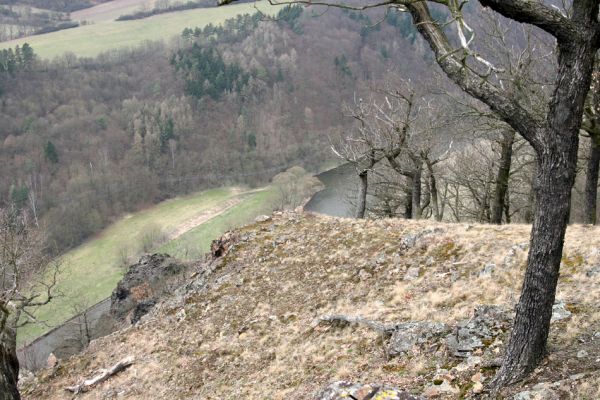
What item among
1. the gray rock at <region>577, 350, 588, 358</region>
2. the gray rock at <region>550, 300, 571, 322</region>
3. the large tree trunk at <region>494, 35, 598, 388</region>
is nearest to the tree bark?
the large tree trunk at <region>494, 35, 598, 388</region>

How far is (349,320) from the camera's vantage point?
11055 mm

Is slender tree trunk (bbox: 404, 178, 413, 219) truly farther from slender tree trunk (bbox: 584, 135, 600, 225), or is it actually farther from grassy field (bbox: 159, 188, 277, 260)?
grassy field (bbox: 159, 188, 277, 260)

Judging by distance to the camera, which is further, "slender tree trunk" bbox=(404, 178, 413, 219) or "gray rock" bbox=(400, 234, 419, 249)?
"slender tree trunk" bbox=(404, 178, 413, 219)

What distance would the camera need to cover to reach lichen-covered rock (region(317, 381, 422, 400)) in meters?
6.57

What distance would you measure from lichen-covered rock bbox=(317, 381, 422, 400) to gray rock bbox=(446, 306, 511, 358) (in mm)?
1572

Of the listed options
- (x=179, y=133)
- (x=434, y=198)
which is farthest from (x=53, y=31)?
(x=434, y=198)

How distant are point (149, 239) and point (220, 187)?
929 inches

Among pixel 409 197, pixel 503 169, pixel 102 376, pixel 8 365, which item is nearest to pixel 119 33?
pixel 409 197

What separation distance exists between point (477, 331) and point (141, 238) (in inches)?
2367

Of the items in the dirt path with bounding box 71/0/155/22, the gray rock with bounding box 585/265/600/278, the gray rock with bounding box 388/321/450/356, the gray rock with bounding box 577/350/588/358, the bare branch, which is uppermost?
the dirt path with bounding box 71/0/155/22

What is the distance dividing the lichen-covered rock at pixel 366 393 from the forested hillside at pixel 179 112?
213ft

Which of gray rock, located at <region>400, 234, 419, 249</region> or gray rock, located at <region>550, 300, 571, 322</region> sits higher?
gray rock, located at <region>550, 300, 571, 322</region>

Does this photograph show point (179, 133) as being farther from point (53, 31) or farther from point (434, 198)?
point (434, 198)

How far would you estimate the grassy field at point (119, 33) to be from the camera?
122 meters
